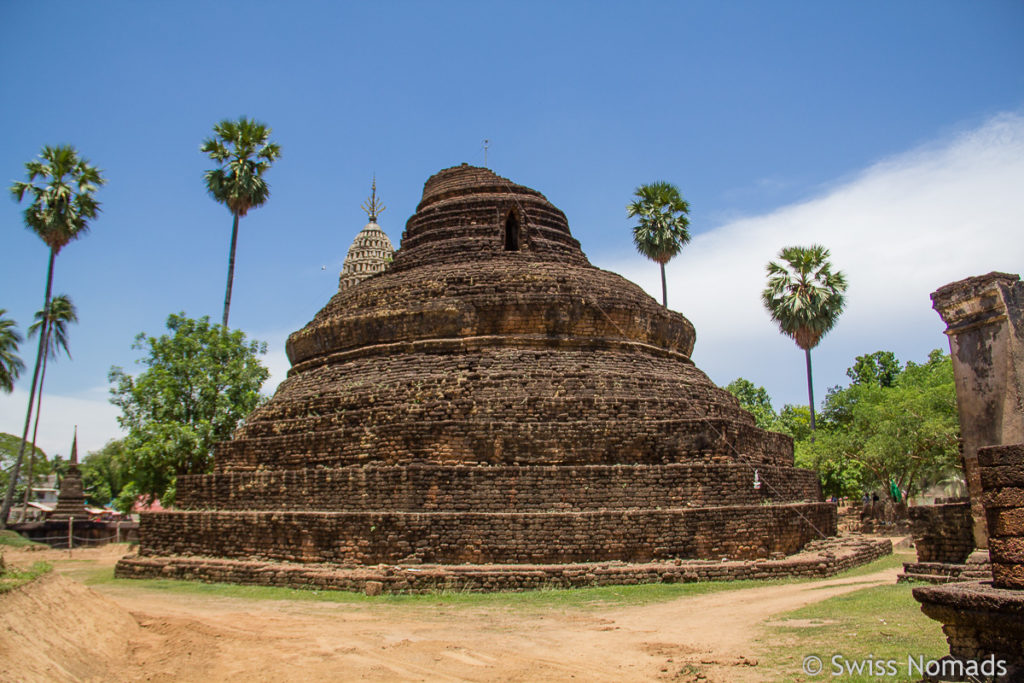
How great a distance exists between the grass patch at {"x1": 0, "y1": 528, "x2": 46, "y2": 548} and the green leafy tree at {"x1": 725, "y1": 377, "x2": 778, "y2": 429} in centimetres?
3273

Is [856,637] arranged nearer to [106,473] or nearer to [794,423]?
[794,423]

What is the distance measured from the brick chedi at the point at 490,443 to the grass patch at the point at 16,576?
5.18 m

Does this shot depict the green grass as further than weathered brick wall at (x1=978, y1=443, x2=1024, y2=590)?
Yes

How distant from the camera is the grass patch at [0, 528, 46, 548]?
28.5m

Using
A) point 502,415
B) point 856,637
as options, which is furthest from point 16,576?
point 856,637

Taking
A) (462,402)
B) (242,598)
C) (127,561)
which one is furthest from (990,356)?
(127,561)

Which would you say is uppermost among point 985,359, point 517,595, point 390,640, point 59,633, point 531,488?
point 985,359

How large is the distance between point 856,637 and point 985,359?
383cm

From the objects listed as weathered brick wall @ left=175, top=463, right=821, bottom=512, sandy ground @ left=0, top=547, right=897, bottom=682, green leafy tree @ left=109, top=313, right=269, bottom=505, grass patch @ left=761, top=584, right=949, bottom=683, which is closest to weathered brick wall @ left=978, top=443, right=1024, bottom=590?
grass patch @ left=761, top=584, right=949, bottom=683

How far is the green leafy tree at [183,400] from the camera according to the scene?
24906 mm

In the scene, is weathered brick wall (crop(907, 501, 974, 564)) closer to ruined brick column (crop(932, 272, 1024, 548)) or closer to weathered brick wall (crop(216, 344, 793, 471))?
ruined brick column (crop(932, 272, 1024, 548))

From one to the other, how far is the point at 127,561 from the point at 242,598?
16.3 feet

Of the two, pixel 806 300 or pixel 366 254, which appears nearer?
pixel 806 300

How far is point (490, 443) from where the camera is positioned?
1527 cm
